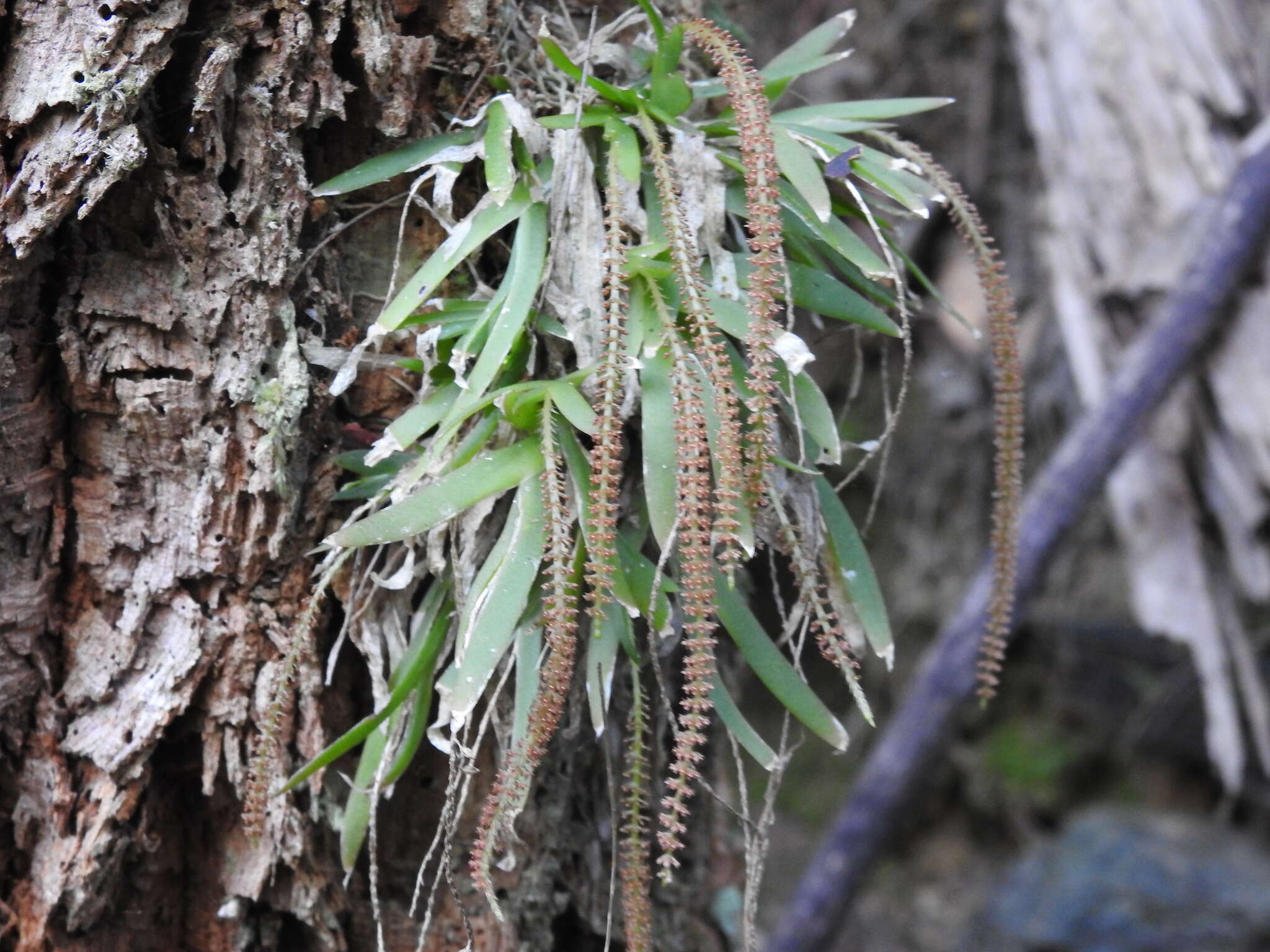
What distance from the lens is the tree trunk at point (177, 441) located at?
807mm

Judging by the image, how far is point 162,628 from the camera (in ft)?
2.99

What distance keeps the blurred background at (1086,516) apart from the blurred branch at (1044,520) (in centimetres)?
10

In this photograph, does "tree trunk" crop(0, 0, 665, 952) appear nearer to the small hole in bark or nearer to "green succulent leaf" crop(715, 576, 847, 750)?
the small hole in bark

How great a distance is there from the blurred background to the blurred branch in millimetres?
104

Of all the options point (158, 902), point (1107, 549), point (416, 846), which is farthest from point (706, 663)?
point (1107, 549)

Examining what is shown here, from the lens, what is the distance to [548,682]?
71 centimetres

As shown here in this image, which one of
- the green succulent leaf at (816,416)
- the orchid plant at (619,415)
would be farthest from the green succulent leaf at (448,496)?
the green succulent leaf at (816,416)

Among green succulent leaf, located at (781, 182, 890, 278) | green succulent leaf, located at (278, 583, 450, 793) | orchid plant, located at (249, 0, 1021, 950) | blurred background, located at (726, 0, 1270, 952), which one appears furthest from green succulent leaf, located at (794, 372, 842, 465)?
blurred background, located at (726, 0, 1270, 952)

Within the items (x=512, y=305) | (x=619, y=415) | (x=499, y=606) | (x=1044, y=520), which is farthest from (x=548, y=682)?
(x=1044, y=520)

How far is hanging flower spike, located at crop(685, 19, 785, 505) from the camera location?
711mm

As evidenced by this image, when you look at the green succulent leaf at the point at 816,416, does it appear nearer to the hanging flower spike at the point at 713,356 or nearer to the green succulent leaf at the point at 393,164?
the hanging flower spike at the point at 713,356

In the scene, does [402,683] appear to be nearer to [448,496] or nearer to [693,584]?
[448,496]

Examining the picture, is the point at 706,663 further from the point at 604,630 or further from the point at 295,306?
the point at 295,306

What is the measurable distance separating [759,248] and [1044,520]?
1.59 meters
